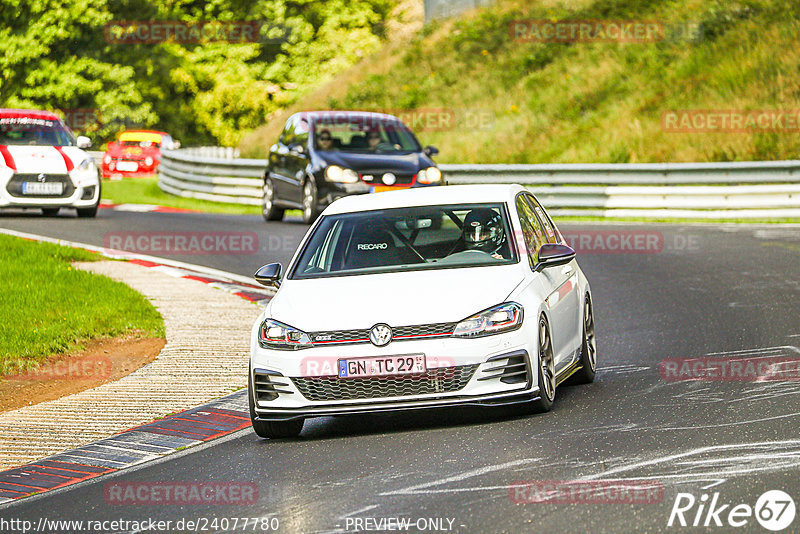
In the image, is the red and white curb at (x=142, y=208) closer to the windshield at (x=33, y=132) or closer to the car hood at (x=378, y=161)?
the windshield at (x=33, y=132)

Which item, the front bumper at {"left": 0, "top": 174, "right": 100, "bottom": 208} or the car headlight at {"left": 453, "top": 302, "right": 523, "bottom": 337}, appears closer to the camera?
the car headlight at {"left": 453, "top": 302, "right": 523, "bottom": 337}

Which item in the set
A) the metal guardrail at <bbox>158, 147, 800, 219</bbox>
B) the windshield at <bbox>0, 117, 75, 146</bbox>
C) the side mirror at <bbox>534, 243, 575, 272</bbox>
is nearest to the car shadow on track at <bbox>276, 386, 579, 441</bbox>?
the side mirror at <bbox>534, 243, 575, 272</bbox>

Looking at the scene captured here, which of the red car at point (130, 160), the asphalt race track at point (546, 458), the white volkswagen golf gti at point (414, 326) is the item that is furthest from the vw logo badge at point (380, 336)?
the red car at point (130, 160)

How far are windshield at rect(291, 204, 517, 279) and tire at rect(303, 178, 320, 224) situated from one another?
12952mm

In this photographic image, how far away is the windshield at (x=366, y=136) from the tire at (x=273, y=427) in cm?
1483

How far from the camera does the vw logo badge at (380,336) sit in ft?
27.2

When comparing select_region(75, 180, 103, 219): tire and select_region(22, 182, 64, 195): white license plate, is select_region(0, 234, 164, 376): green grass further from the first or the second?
select_region(75, 180, 103, 219): tire

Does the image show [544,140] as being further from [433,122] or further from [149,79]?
[149,79]

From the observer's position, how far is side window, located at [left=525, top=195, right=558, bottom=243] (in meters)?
10.4

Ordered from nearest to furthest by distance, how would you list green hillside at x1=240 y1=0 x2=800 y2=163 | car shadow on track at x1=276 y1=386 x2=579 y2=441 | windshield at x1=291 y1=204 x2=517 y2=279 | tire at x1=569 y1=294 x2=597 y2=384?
car shadow on track at x1=276 y1=386 x2=579 y2=441 < windshield at x1=291 y1=204 x2=517 y2=279 < tire at x1=569 y1=294 x2=597 y2=384 < green hillside at x1=240 y1=0 x2=800 y2=163

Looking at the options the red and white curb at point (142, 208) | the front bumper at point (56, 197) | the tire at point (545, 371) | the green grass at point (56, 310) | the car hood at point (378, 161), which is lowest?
the red and white curb at point (142, 208)

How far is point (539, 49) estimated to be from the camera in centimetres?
3897

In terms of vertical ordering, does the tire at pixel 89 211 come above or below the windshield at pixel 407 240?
below

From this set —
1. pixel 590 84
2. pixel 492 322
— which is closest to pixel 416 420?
pixel 492 322
